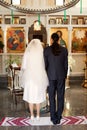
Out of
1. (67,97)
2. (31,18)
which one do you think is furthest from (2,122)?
(31,18)

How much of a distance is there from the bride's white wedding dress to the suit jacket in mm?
248

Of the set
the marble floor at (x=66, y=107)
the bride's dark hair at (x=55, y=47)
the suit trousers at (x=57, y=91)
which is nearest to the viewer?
the bride's dark hair at (x=55, y=47)

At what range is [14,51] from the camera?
841 cm

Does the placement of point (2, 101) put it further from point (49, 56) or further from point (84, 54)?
point (84, 54)

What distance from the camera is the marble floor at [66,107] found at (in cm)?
386

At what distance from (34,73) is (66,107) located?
158cm

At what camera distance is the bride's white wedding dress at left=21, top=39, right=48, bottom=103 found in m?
3.91

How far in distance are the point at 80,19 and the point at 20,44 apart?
2257mm

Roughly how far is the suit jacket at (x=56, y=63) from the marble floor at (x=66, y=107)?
0.85m

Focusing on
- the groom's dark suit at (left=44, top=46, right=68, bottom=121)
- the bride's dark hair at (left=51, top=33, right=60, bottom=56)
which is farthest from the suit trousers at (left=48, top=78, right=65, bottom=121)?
the bride's dark hair at (left=51, top=33, right=60, bottom=56)

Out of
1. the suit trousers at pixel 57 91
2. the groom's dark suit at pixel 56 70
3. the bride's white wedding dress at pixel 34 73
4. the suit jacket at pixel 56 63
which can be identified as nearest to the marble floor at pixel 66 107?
the suit trousers at pixel 57 91

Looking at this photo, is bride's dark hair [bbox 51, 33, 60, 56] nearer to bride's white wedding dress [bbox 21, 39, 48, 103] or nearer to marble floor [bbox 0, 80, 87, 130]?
bride's white wedding dress [bbox 21, 39, 48, 103]

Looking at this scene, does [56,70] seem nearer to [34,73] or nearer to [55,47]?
[55,47]

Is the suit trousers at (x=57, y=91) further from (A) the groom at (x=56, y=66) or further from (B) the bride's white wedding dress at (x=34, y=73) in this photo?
(B) the bride's white wedding dress at (x=34, y=73)
